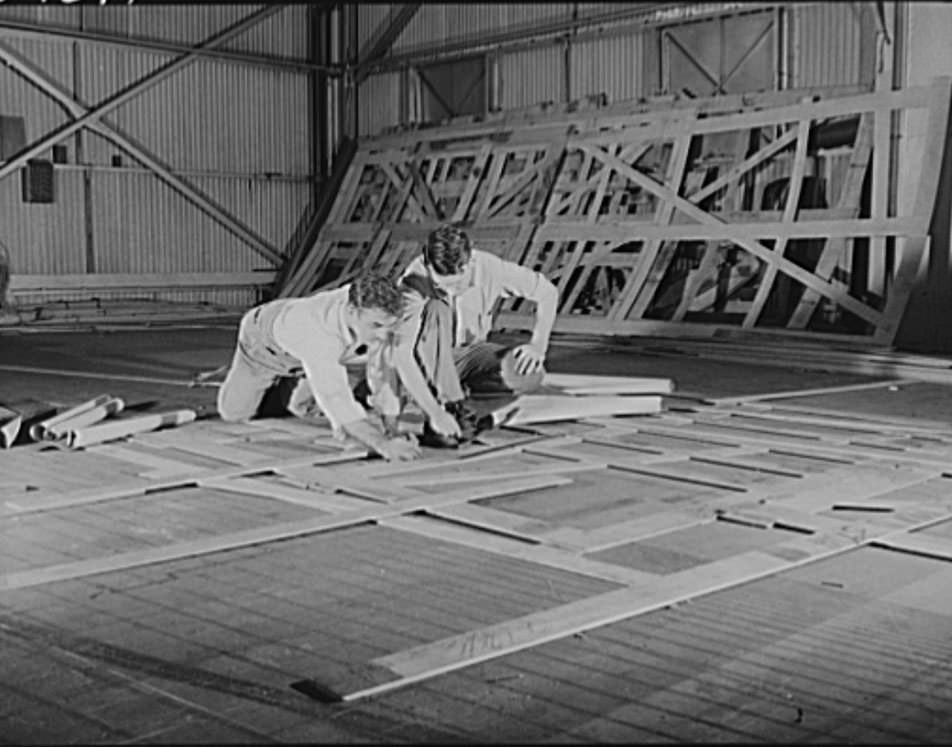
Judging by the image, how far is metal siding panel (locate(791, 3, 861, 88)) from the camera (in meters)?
17.3

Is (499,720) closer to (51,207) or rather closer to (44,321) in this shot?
(44,321)

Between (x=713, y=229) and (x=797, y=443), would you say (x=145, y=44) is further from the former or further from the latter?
(x=797, y=443)

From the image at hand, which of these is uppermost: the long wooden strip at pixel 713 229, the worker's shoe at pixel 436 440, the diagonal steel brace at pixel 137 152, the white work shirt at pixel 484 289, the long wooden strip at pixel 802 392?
the diagonal steel brace at pixel 137 152

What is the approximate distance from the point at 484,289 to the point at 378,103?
56.8 feet

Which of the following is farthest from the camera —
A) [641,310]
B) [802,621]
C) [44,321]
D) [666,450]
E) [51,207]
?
[51,207]

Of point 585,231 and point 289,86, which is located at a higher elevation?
point 289,86

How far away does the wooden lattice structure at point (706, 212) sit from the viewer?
51.6 feet

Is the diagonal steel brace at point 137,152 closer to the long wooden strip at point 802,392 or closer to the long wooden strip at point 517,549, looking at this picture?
the long wooden strip at point 802,392

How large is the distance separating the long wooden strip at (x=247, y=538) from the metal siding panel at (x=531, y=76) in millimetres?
15731

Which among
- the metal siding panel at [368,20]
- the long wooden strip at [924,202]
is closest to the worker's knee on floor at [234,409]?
the long wooden strip at [924,202]

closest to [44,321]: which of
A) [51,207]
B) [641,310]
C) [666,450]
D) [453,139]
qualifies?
[51,207]

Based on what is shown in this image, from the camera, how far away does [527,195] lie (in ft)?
65.9

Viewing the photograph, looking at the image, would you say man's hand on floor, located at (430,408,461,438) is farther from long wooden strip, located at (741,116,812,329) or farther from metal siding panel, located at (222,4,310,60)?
metal siding panel, located at (222,4,310,60)

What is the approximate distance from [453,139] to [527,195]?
2.68 meters
